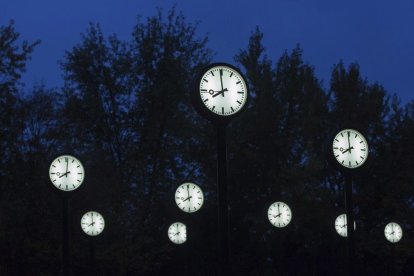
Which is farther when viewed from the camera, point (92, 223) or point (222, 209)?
point (92, 223)

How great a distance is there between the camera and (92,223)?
20641mm

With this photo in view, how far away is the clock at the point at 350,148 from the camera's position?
32.7ft

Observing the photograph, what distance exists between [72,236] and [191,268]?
607cm

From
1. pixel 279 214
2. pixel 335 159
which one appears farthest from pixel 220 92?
pixel 279 214

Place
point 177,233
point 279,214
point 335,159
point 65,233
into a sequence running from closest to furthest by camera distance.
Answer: point 335,159 < point 65,233 < point 177,233 < point 279,214

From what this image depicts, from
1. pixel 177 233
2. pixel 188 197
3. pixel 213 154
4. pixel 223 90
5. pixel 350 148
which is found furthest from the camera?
pixel 213 154

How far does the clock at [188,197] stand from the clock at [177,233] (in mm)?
3469

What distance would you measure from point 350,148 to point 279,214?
10.9m

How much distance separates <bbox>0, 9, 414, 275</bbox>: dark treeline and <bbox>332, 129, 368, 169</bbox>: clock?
1812 centimetres

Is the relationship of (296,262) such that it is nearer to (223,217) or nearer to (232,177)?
(232,177)

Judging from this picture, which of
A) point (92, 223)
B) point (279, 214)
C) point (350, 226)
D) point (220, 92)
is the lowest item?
point (350, 226)

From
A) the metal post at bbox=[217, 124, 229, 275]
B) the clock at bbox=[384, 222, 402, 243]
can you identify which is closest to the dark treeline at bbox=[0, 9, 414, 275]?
the clock at bbox=[384, 222, 402, 243]

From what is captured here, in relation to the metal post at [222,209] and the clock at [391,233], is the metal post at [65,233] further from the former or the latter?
the clock at [391,233]

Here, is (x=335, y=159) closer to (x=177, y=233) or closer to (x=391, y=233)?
(x=177, y=233)
